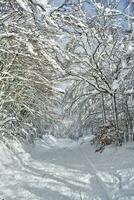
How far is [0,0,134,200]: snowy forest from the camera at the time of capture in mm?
9570

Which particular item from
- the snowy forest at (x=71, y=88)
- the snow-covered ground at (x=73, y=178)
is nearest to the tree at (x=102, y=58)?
the snowy forest at (x=71, y=88)

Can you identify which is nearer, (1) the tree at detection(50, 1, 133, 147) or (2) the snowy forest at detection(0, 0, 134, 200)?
(2) the snowy forest at detection(0, 0, 134, 200)

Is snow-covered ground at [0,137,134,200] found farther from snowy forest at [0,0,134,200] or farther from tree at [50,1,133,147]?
tree at [50,1,133,147]

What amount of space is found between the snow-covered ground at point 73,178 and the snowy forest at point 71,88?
2 cm

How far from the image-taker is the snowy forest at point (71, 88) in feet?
31.4

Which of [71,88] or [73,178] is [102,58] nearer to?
[71,88]

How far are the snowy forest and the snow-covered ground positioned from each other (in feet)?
0.08

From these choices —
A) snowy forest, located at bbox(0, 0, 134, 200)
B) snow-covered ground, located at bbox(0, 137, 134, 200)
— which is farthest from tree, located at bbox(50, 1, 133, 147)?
snow-covered ground, located at bbox(0, 137, 134, 200)

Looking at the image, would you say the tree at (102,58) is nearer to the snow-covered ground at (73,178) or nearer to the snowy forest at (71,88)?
the snowy forest at (71,88)

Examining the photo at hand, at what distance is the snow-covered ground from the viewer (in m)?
9.27

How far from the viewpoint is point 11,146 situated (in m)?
19.0

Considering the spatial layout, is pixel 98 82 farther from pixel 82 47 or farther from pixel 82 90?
pixel 82 90

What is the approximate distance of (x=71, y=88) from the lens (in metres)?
21.5

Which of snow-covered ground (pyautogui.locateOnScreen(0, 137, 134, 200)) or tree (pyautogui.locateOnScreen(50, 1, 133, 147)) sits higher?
tree (pyautogui.locateOnScreen(50, 1, 133, 147))
